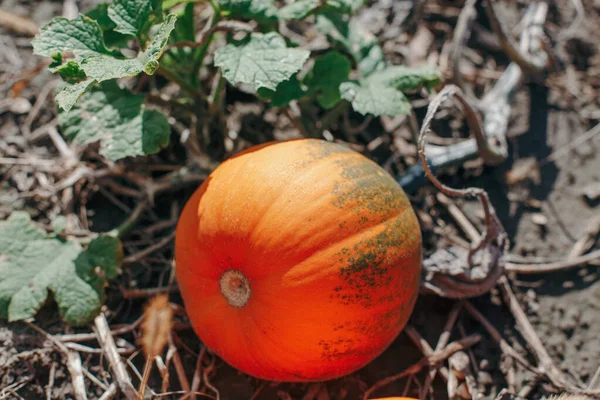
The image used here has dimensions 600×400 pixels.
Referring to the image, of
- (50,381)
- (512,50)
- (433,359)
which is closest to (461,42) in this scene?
(512,50)

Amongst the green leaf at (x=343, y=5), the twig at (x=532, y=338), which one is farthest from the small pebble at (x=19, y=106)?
the twig at (x=532, y=338)

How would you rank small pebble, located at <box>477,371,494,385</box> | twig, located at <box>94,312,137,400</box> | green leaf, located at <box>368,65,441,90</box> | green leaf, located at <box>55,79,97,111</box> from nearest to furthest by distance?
1. green leaf, located at <box>55,79,97,111</box>
2. twig, located at <box>94,312,137,400</box>
3. small pebble, located at <box>477,371,494,385</box>
4. green leaf, located at <box>368,65,441,90</box>

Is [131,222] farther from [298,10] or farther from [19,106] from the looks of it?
[298,10]

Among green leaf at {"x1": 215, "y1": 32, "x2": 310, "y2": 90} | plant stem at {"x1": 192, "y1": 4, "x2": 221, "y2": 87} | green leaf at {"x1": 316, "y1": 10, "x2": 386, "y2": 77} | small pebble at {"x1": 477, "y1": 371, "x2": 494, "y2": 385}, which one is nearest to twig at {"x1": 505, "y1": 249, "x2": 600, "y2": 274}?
small pebble at {"x1": 477, "y1": 371, "x2": 494, "y2": 385}

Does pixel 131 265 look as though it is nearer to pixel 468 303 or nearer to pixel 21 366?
→ pixel 21 366

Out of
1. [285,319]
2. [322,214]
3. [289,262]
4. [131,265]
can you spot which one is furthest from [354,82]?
[131,265]

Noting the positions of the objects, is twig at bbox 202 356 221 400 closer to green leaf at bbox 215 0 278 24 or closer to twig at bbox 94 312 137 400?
twig at bbox 94 312 137 400
